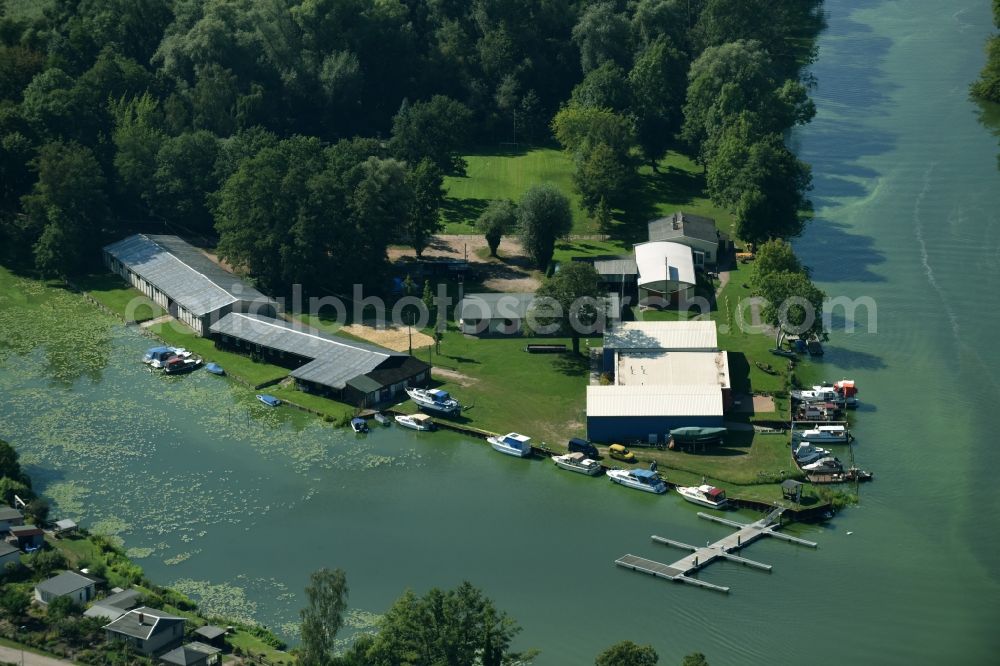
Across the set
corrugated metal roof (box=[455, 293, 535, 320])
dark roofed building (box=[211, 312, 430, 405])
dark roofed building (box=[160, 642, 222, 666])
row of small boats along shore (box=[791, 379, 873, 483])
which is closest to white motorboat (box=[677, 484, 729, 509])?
row of small boats along shore (box=[791, 379, 873, 483])

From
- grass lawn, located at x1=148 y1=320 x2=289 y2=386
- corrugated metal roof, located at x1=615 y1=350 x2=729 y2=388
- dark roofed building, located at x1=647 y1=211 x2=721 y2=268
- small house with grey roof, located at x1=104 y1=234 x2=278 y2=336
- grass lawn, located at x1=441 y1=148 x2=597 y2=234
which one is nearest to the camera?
corrugated metal roof, located at x1=615 y1=350 x2=729 y2=388

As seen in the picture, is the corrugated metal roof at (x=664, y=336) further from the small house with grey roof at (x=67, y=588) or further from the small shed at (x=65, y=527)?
the small house with grey roof at (x=67, y=588)

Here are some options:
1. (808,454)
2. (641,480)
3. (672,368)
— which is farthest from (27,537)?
(808,454)

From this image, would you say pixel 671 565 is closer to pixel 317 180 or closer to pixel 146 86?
pixel 317 180

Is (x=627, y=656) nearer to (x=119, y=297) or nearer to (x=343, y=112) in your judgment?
(x=119, y=297)

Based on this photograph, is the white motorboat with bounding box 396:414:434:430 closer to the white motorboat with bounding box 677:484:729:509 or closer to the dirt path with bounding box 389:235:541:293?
the white motorboat with bounding box 677:484:729:509

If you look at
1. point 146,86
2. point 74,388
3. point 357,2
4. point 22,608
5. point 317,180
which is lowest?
point 22,608

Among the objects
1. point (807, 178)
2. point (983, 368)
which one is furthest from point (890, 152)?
point (983, 368)
